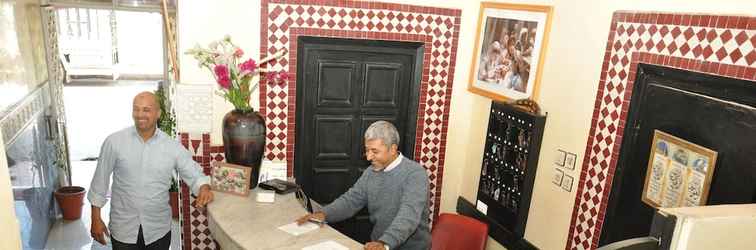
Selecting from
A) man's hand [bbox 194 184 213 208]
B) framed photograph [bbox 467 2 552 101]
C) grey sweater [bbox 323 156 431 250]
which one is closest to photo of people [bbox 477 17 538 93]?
framed photograph [bbox 467 2 552 101]

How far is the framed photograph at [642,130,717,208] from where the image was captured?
278 centimetres

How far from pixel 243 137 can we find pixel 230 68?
20.3 inches

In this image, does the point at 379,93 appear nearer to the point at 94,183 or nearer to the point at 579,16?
the point at 579,16

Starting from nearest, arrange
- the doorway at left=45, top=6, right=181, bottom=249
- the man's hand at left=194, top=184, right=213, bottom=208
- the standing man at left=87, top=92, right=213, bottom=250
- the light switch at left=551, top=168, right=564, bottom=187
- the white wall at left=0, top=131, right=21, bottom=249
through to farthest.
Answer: the white wall at left=0, top=131, right=21, bottom=249
the standing man at left=87, top=92, right=213, bottom=250
the man's hand at left=194, top=184, right=213, bottom=208
the light switch at left=551, top=168, right=564, bottom=187
the doorway at left=45, top=6, right=181, bottom=249

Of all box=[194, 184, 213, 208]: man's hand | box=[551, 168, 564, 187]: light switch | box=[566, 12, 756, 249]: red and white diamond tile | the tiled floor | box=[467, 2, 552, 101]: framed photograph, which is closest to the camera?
box=[566, 12, 756, 249]: red and white diamond tile

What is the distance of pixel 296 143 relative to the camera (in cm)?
468

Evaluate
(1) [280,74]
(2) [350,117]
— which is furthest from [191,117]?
(2) [350,117]

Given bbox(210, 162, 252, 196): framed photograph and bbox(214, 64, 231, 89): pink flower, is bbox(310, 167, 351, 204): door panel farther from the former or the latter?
bbox(214, 64, 231, 89): pink flower

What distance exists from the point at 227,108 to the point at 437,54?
193 cm

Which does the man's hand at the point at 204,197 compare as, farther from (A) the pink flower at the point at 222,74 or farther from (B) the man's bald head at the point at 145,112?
(A) the pink flower at the point at 222,74

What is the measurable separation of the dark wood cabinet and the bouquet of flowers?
187 centimetres

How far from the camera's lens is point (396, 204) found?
10.4 feet

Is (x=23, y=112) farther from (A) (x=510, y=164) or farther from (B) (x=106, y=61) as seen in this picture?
(B) (x=106, y=61)

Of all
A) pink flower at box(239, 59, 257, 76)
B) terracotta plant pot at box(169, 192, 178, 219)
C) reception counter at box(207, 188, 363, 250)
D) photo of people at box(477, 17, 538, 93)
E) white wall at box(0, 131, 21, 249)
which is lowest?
terracotta plant pot at box(169, 192, 178, 219)
